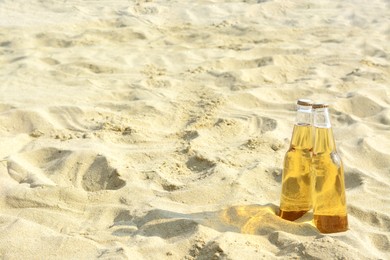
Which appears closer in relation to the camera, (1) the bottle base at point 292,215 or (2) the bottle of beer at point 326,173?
(2) the bottle of beer at point 326,173

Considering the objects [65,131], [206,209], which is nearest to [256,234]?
[206,209]

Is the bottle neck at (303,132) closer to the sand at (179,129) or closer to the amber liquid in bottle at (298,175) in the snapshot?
the amber liquid in bottle at (298,175)

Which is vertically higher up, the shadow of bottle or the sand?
the shadow of bottle

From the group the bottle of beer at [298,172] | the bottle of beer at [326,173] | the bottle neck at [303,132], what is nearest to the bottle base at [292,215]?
the bottle of beer at [298,172]

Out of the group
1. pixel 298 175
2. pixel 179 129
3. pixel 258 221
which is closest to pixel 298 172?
pixel 298 175

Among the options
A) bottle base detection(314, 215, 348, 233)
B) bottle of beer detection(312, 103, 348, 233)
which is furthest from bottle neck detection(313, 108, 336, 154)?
bottle base detection(314, 215, 348, 233)

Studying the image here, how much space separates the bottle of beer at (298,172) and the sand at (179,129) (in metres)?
0.06

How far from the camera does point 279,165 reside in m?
2.62

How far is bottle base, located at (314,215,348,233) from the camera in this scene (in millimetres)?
1983

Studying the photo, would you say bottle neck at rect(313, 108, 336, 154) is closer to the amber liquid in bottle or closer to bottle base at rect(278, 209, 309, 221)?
the amber liquid in bottle

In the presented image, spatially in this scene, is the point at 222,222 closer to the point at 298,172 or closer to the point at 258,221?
the point at 258,221

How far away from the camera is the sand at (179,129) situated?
1990mm

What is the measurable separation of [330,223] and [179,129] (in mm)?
1282

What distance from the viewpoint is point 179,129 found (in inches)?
122
